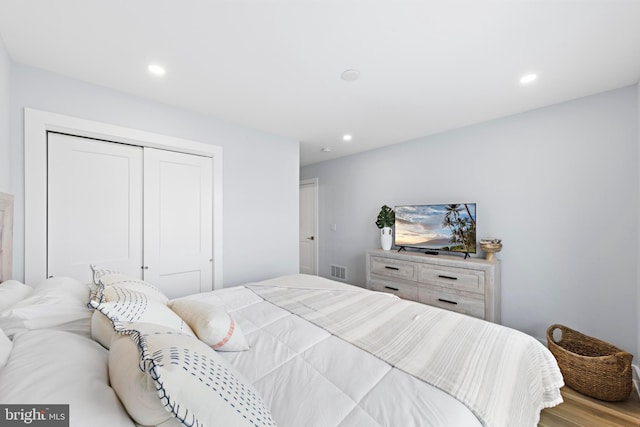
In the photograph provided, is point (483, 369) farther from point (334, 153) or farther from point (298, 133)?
point (334, 153)

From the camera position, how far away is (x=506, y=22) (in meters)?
1.43

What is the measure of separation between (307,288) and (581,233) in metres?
2.65

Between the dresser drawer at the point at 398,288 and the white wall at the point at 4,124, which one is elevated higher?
the white wall at the point at 4,124

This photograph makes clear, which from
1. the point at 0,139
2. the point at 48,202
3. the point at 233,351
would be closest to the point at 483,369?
the point at 233,351

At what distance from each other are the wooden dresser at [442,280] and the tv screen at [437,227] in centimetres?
16

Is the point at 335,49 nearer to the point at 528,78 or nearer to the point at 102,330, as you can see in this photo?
the point at 528,78

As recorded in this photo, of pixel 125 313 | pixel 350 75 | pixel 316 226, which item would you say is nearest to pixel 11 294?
pixel 125 313

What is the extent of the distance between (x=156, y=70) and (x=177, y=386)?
85.6 inches

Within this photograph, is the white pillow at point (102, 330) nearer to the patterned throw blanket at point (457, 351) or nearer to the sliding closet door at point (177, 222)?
the patterned throw blanket at point (457, 351)

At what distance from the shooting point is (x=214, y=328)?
3.75 ft

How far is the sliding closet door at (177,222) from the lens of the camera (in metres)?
2.43

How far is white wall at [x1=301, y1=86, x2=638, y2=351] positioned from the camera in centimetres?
219

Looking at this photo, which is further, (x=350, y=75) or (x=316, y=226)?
(x=316, y=226)

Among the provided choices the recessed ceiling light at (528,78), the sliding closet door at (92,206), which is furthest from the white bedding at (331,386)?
the recessed ceiling light at (528,78)
